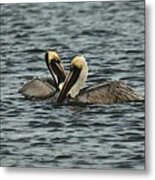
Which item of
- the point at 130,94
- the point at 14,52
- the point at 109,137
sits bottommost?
the point at 109,137

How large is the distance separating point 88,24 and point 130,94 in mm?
321

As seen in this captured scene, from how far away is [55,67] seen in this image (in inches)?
96.8

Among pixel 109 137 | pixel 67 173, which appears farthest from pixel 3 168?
pixel 109 137

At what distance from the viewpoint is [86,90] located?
7.99ft

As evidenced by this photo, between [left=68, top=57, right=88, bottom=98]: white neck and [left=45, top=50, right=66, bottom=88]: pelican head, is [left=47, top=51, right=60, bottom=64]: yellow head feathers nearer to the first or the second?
[left=45, top=50, right=66, bottom=88]: pelican head

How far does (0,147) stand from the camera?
2.49 metres

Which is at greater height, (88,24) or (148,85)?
(88,24)

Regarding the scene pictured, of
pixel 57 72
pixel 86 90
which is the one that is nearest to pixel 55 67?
pixel 57 72

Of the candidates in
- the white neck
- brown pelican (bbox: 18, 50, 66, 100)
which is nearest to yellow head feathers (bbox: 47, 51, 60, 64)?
brown pelican (bbox: 18, 50, 66, 100)

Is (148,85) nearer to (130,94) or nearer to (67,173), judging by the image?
(130,94)

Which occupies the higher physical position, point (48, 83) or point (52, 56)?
point (52, 56)

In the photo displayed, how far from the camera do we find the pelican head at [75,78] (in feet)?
7.99

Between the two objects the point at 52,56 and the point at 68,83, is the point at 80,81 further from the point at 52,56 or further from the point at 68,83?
the point at 52,56

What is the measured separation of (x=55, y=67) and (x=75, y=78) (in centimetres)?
9
